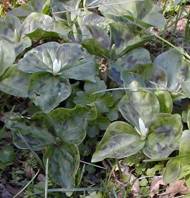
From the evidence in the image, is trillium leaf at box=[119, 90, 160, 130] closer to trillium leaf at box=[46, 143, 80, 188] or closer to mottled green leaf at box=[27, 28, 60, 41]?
trillium leaf at box=[46, 143, 80, 188]

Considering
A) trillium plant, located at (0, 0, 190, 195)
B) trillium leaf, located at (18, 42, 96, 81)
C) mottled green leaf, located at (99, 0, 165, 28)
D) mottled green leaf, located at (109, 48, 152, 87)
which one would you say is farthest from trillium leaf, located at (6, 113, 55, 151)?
mottled green leaf, located at (99, 0, 165, 28)

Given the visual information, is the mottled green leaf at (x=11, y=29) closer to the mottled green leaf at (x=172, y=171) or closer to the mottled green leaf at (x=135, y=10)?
the mottled green leaf at (x=135, y=10)

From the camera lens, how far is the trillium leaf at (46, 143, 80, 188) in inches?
63.0

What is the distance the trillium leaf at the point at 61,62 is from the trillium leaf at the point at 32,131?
163mm

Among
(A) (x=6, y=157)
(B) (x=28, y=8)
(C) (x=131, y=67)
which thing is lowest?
(A) (x=6, y=157)

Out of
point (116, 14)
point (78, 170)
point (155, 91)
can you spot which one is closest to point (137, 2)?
point (116, 14)

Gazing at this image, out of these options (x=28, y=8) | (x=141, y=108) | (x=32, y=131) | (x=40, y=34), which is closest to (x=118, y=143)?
(x=141, y=108)

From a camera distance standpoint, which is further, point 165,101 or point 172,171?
point 165,101

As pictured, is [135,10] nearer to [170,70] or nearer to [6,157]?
[170,70]

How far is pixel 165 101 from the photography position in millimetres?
1714

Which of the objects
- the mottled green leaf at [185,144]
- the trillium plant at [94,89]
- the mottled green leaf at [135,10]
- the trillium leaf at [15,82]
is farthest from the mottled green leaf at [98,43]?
the mottled green leaf at [185,144]

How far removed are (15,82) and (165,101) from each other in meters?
0.50

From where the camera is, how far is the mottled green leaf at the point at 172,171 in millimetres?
1575

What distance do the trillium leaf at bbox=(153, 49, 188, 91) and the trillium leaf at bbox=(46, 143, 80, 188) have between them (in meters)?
0.39
